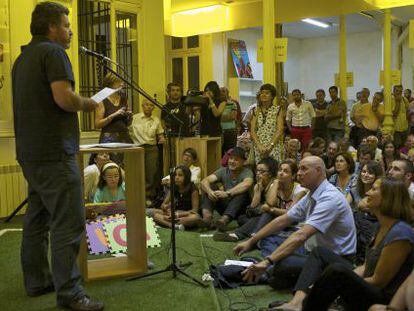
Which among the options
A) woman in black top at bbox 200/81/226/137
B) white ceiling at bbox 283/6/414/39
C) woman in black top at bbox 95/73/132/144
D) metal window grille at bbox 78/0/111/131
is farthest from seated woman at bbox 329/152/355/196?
white ceiling at bbox 283/6/414/39

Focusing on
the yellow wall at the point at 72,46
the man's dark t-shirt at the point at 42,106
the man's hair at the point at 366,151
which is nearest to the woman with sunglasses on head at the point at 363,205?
the man's hair at the point at 366,151

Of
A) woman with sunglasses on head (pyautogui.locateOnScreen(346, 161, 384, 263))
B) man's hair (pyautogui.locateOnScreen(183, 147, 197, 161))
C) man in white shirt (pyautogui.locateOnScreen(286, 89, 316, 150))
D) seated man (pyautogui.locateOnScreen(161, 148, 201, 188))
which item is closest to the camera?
woman with sunglasses on head (pyautogui.locateOnScreen(346, 161, 384, 263))

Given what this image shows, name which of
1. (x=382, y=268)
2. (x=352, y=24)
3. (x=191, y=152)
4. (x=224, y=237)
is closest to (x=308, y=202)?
(x=382, y=268)

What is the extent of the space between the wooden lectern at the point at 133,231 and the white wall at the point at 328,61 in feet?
39.0

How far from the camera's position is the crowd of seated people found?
2.49 meters

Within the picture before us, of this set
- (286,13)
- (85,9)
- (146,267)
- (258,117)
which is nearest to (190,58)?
(286,13)

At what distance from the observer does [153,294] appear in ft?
10.8

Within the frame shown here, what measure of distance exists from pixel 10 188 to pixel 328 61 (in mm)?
12991

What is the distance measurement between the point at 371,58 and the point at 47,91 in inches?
576

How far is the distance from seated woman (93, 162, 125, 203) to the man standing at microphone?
2323 mm

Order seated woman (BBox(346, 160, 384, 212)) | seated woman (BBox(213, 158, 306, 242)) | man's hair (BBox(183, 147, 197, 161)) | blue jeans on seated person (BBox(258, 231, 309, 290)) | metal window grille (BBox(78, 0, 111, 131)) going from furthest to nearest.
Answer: metal window grille (BBox(78, 0, 111, 131))
man's hair (BBox(183, 147, 197, 161))
seated woman (BBox(213, 158, 306, 242))
seated woman (BBox(346, 160, 384, 212))
blue jeans on seated person (BBox(258, 231, 309, 290))

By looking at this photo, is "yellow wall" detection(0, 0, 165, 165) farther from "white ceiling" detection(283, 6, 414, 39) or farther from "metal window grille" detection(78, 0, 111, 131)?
"white ceiling" detection(283, 6, 414, 39)

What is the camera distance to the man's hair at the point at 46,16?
280cm

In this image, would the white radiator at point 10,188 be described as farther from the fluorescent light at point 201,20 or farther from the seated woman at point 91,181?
the fluorescent light at point 201,20
